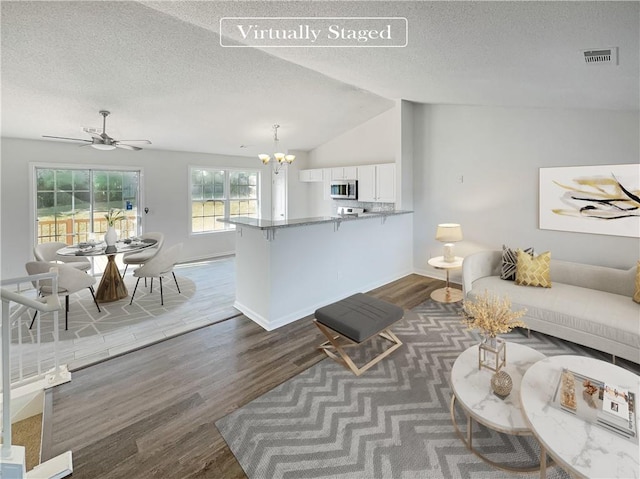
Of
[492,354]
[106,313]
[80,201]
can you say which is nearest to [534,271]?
[492,354]

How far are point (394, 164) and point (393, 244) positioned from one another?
1.40 meters

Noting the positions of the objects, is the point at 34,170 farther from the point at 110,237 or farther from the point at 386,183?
the point at 386,183

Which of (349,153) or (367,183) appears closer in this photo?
(367,183)

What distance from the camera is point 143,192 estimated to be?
245 inches

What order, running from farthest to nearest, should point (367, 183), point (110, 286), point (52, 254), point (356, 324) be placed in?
point (367, 183)
point (52, 254)
point (110, 286)
point (356, 324)

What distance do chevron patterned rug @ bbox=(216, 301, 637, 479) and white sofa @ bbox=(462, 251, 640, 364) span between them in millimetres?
1160

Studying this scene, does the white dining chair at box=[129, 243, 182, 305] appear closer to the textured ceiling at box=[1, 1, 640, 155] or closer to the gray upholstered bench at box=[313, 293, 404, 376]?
the textured ceiling at box=[1, 1, 640, 155]

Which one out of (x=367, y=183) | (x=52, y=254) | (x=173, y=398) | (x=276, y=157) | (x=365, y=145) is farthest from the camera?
(x=365, y=145)

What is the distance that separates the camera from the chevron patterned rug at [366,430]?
5.83ft

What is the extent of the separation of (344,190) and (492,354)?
14.8ft

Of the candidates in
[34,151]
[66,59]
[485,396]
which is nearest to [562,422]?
[485,396]

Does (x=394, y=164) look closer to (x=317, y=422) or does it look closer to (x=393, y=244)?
(x=393, y=244)

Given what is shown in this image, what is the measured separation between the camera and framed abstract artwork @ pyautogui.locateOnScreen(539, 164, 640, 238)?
3.47 m

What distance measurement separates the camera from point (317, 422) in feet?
6.96
